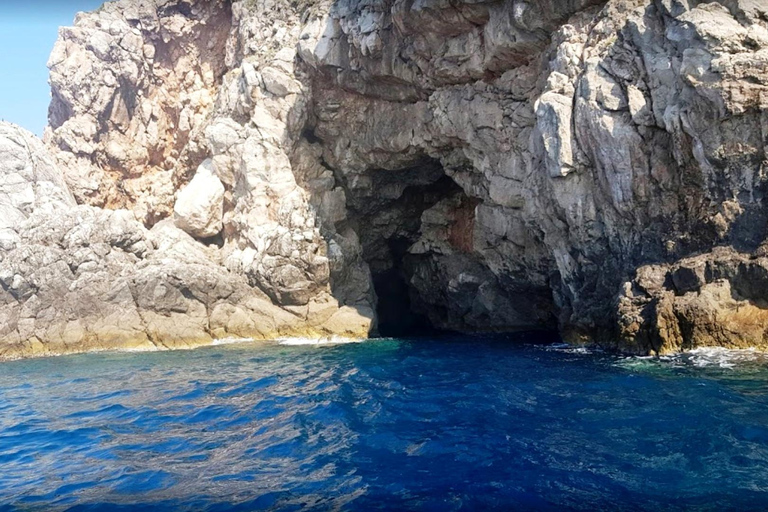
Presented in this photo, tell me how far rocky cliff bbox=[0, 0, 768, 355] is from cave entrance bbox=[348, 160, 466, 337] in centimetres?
15

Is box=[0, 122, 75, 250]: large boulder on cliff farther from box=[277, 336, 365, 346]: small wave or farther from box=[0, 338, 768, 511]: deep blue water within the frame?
box=[0, 338, 768, 511]: deep blue water

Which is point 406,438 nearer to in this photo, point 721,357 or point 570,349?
point 721,357

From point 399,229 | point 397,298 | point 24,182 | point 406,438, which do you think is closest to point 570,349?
Answer: point 406,438

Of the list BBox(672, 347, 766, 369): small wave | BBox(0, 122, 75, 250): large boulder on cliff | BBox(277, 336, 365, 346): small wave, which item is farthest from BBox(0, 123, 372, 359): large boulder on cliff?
BBox(672, 347, 766, 369): small wave

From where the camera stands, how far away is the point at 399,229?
35.6m

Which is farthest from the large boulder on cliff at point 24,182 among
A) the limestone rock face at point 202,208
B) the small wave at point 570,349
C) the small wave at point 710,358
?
the small wave at point 710,358

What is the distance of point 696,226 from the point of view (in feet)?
61.5

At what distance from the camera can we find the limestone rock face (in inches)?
1306

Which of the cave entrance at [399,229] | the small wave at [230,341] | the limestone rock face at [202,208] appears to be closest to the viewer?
the small wave at [230,341]

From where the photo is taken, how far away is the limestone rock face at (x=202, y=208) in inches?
1306

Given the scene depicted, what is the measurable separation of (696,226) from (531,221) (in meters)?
7.41

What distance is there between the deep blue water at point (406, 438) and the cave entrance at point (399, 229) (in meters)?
15.5

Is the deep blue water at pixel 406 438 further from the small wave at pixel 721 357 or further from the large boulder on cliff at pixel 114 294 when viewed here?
the large boulder on cliff at pixel 114 294

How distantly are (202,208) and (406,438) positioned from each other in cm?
2463
